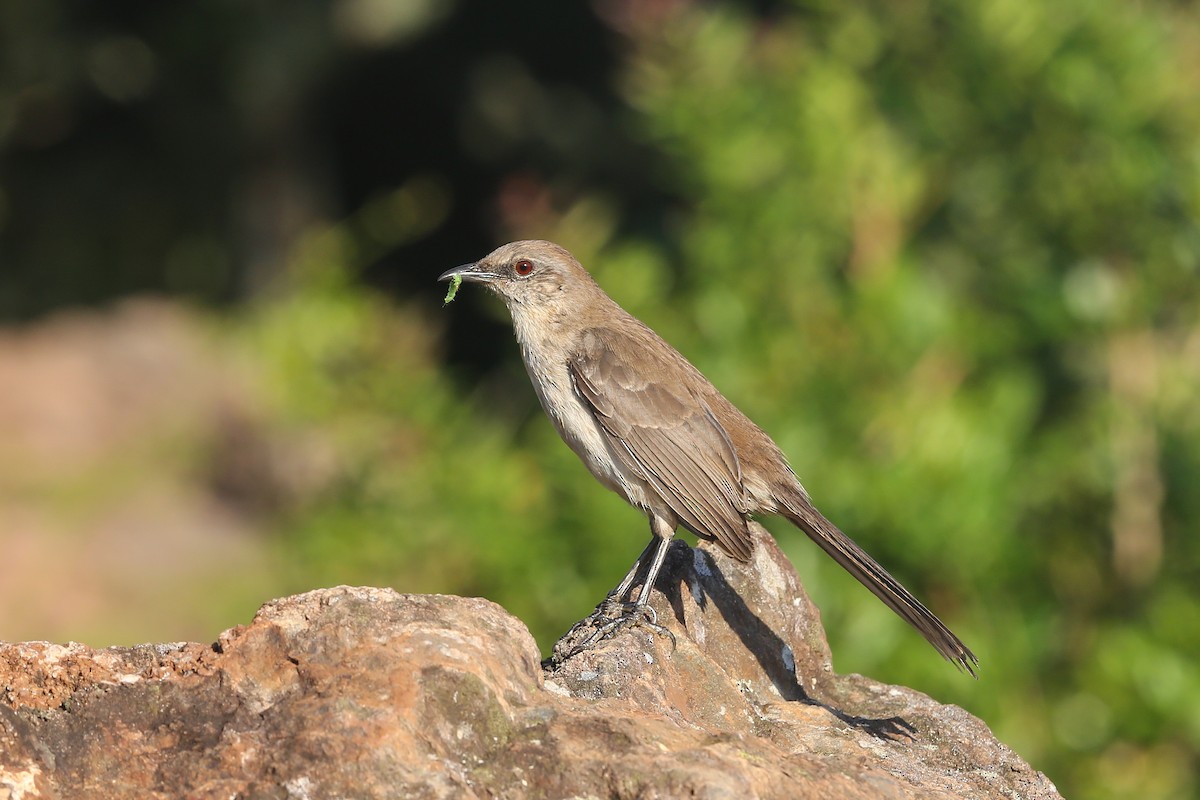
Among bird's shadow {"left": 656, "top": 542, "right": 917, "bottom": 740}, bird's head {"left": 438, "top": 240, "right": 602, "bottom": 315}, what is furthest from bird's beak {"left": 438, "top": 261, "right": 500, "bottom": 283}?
bird's shadow {"left": 656, "top": 542, "right": 917, "bottom": 740}

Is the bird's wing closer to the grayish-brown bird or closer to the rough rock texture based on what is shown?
the grayish-brown bird

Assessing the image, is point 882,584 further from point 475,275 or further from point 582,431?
point 475,275

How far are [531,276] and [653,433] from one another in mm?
943

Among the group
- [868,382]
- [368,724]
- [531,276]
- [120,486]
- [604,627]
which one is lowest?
[368,724]

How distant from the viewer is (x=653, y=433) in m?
5.71

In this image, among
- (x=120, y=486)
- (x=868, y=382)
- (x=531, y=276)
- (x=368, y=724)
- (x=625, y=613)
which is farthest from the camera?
(x=120, y=486)

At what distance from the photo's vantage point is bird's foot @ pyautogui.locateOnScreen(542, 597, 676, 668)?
14.9 ft

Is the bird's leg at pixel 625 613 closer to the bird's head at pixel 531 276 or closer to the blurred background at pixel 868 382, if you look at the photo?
the bird's head at pixel 531 276

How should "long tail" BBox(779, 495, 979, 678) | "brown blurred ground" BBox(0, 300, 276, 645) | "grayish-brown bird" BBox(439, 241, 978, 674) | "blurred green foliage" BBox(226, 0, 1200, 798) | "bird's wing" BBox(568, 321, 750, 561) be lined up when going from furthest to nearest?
"brown blurred ground" BBox(0, 300, 276, 645), "blurred green foliage" BBox(226, 0, 1200, 798), "bird's wing" BBox(568, 321, 750, 561), "grayish-brown bird" BBox(439, 241, 978, 674), "long tail" BBox(779, 495, 979, 678)

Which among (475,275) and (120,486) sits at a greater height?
(120,486)

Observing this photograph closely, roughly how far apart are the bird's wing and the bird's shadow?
20cm

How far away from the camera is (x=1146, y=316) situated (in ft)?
27.2

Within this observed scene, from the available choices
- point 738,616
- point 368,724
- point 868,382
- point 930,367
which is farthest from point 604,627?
point 930,367

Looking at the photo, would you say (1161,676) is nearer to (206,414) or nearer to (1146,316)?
(1146,316)
